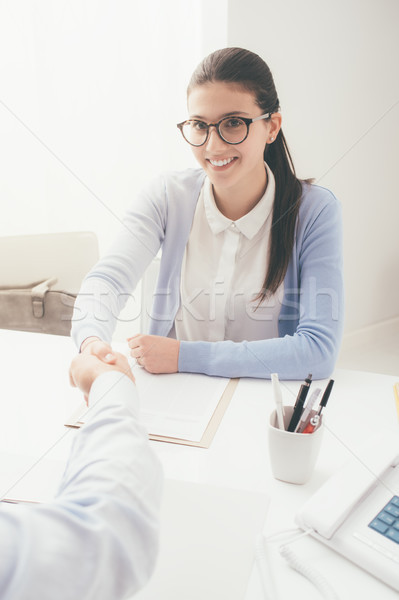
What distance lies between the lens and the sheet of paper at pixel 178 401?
59cm

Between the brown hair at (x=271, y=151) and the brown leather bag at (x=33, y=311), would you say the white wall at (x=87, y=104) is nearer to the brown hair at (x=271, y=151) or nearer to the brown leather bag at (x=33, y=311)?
the brown leather bag at (x=33, y=311)

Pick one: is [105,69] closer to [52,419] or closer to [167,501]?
[52,419]

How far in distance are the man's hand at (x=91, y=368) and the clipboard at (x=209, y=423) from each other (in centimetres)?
4

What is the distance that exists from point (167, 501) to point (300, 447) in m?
0.14

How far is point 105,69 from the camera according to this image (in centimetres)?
121

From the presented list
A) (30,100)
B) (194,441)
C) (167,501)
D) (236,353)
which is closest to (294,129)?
(30,100)

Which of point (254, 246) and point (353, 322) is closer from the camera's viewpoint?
point (254, 246)

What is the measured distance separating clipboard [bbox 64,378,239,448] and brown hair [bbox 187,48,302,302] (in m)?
0.30

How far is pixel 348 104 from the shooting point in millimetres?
1796

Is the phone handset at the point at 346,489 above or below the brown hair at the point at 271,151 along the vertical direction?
below

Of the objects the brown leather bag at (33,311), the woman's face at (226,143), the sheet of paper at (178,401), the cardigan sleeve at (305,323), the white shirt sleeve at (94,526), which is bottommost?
the brown leather bag at (33,311)

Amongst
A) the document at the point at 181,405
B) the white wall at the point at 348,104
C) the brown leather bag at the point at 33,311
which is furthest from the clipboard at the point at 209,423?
the white wall at the point at 348,104

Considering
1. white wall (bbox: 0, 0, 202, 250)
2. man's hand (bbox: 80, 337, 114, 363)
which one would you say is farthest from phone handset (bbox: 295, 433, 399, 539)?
white wall (bbox: 0, 0, 202, 250)

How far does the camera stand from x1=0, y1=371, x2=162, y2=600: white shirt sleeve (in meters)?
0.22
